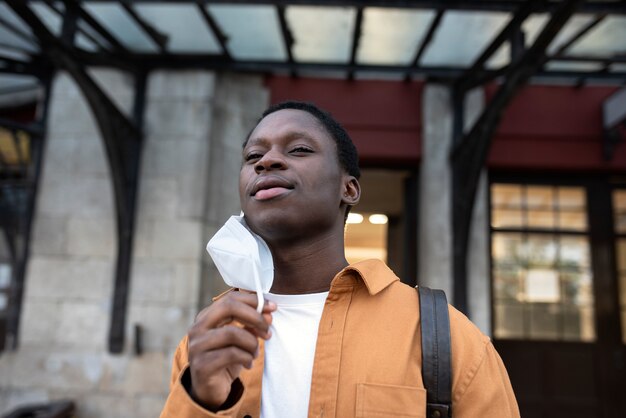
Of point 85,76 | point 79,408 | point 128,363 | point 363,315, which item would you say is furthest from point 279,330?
point 79,408

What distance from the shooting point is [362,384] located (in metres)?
1.21

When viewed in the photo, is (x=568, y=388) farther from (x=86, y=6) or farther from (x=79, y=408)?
(x=86, y=6)

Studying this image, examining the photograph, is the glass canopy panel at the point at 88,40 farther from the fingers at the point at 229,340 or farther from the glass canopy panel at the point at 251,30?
the fingers at the point at 229,340

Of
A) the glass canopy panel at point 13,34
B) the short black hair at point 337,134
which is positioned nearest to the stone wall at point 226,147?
the glass canopy panel at point 13,34

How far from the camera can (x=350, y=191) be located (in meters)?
1.60

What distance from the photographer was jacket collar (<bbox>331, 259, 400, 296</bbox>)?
135 cm

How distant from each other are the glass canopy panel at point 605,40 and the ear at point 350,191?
409 centimetres

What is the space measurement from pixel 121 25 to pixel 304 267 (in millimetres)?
4558

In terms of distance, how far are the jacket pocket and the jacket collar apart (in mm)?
244

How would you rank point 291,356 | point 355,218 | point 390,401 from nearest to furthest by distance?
point 390,401 → point 291,356 → point 355,218

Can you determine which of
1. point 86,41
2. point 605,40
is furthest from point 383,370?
point 86,41

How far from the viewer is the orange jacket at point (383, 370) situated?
1.19 m

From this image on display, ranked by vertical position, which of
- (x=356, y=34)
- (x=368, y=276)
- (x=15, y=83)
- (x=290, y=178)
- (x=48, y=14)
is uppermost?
(x=48, y=14)

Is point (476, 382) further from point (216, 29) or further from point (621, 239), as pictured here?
point (621, 239)
